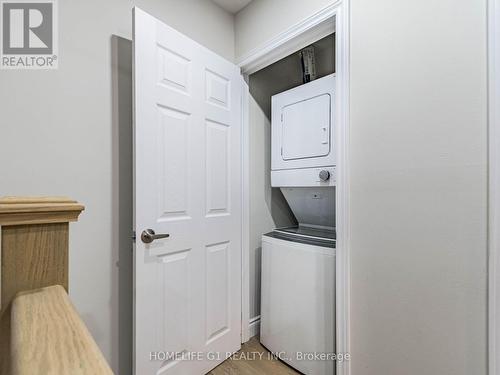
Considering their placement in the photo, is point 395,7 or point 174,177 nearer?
point 395,7

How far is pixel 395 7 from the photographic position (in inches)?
44.2

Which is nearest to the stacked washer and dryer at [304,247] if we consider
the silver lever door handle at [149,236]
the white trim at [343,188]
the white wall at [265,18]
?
the white trim at [343,188]

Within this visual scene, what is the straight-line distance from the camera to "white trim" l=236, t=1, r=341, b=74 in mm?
1375

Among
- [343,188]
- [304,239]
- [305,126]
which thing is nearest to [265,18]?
[305,126]

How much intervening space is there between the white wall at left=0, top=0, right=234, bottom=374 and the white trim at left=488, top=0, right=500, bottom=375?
1.61 metres

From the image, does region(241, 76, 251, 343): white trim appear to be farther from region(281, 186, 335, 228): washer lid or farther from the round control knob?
the round control knob

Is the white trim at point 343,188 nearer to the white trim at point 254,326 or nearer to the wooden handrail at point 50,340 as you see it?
the white trim at point 254,326

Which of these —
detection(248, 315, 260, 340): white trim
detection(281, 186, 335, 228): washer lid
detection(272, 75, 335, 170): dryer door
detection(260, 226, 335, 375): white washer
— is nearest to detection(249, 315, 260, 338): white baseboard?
detection(248, 315, 260, 340): white trim

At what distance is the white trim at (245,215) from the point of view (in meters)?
1.91

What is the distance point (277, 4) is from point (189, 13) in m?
0.59

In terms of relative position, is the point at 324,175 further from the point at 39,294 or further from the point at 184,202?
the point at 39,294

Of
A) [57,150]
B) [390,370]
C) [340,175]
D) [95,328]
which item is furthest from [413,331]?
[57,150]

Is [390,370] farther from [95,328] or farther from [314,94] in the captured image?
[314,94]

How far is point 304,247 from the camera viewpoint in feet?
5.15
